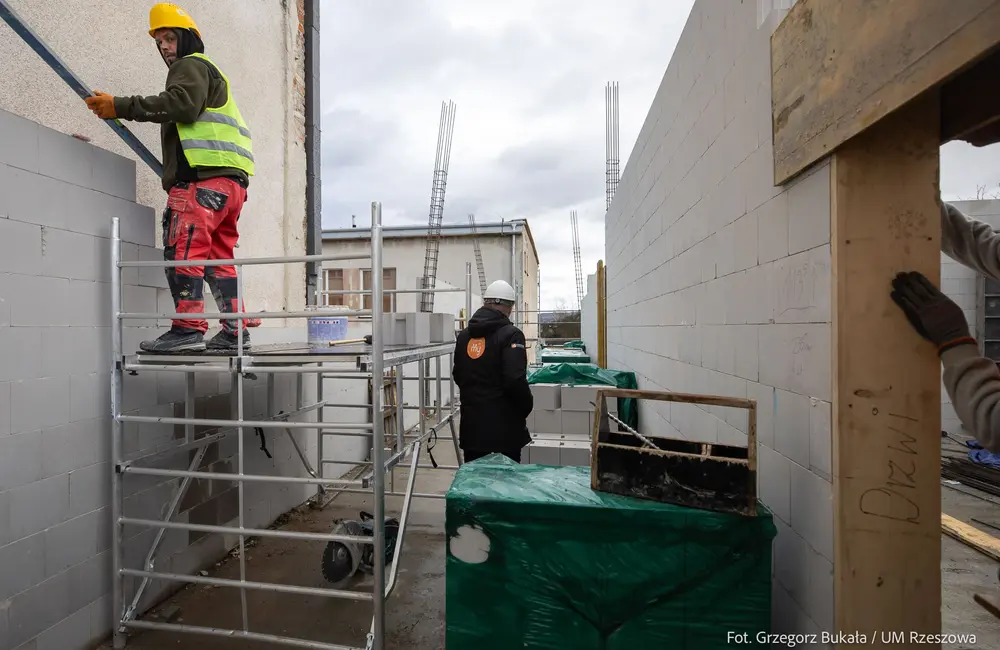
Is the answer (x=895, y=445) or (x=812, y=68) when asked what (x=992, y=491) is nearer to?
(x=895, y=445)

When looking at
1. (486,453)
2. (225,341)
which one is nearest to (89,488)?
(225,341)

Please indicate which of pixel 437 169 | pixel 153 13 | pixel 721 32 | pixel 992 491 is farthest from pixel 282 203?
pixel 437 169

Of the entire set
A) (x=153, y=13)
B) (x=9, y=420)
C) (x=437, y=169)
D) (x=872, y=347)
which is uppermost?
(x=437, y=169)

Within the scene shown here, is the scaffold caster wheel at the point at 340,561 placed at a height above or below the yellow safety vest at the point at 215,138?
below

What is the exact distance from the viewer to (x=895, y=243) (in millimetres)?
1564

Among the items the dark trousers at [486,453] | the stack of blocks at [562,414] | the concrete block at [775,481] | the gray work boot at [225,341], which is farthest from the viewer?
the stack of blocks at [562,414]

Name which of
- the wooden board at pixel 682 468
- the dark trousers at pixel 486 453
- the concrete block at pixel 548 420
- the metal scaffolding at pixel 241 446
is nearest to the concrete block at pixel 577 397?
the concrete block at pixel 548 420

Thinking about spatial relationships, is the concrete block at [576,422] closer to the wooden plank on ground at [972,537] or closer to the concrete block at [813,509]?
the wooden plank on ground at [972,537]

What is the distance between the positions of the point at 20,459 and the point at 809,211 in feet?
11.9

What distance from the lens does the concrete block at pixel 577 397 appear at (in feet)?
16.5

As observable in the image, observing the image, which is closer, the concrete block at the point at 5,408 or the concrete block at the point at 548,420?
the concrete block at the point at 5,408

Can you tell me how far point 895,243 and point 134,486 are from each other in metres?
3.90

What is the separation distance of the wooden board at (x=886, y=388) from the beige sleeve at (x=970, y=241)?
0.43 m

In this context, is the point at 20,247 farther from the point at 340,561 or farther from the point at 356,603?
the point at 356,603
